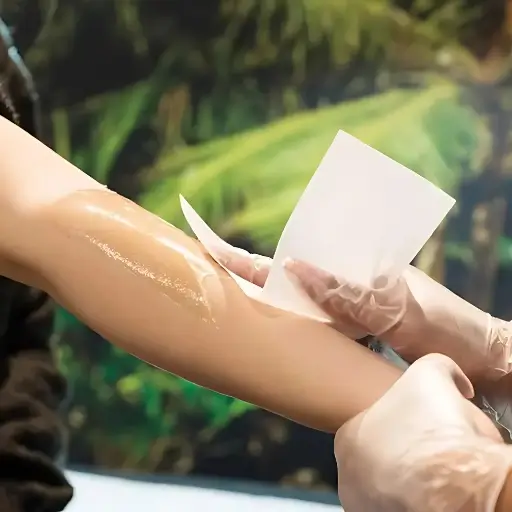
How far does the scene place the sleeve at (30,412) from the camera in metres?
0.76

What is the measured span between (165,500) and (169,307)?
0.91 metres

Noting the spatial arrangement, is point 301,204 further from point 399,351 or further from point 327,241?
point 399,351

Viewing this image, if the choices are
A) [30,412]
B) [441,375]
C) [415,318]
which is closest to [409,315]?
[415,318]

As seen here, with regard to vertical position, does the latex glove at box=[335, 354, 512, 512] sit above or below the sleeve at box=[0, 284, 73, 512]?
above

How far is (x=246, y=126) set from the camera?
1687 millimetres

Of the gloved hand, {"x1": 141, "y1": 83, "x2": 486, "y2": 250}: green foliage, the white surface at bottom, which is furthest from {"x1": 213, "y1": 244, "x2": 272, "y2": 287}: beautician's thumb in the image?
{"x1": 141, "y1": 83, "x2": 486, "y2": 250}: green foliage

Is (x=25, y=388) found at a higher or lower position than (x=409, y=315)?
lower

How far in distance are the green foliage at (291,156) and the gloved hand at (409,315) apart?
34.3 inches

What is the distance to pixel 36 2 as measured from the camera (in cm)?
176

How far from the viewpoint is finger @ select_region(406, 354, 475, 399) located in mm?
554

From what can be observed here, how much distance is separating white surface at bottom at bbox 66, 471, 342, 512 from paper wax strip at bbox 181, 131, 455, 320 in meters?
0.88

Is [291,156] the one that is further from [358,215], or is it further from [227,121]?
[358,215]

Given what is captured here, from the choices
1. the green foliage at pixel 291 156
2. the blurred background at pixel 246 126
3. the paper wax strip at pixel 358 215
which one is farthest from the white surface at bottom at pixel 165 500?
the paper wax strip at pixel 358 215

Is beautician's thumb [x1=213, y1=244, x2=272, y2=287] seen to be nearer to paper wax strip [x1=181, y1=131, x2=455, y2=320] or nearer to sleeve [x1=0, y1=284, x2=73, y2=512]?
paper wax strip [x1=181, y1=131, x2=455, y2=320]
